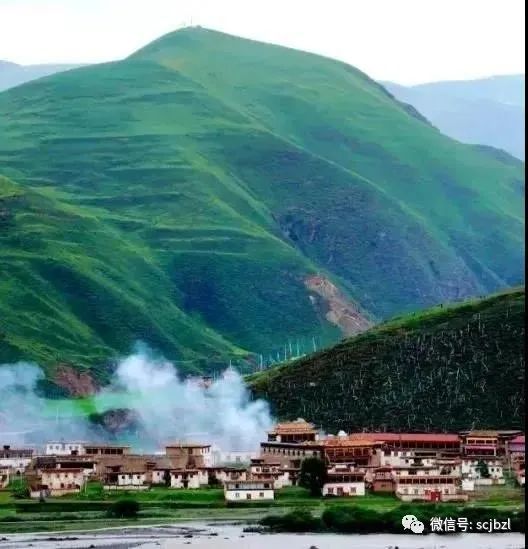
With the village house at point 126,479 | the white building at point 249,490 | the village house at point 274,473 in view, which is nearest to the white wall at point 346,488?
the white building at point 249,490

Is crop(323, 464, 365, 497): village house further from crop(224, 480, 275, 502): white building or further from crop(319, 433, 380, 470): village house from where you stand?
crop(319, 433, 380, 470): village house

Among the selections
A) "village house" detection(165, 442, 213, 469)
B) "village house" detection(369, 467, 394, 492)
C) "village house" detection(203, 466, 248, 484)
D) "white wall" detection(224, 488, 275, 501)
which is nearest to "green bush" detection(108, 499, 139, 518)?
"white wall" detection(224, 488, 275, 501)

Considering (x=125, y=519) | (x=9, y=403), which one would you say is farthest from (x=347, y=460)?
(x=9, y=403)

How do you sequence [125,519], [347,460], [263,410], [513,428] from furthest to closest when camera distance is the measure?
[263,410], [513,428], [347,460], [125,519]

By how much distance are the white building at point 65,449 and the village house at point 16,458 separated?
4.14 ft

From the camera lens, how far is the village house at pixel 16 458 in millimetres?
115581

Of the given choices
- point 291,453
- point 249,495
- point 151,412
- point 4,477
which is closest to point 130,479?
point 4,477

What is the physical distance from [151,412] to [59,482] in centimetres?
3840

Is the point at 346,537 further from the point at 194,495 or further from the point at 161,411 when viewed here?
the point at 161,411

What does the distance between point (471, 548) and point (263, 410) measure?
50.6m

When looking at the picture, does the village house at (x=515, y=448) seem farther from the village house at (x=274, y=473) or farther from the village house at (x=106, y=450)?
the village house at (x=106, y=450)

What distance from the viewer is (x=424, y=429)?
12138 cm

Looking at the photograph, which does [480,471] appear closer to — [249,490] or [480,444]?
[480,444]

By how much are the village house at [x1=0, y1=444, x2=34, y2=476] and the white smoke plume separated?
10832 millimetres
